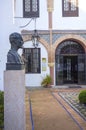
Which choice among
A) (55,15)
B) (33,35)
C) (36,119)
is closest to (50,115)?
(36,119)

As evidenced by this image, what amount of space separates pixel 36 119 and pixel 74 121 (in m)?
1.35

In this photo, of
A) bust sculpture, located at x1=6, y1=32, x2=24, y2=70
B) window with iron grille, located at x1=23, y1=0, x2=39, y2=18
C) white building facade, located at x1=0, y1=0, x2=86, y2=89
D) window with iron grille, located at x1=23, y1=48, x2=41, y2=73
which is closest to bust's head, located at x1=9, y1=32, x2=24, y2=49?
bust sculpture, located at x1=6, y1=32, x2=24, y2=70

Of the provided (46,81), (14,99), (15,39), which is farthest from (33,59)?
(14,99)

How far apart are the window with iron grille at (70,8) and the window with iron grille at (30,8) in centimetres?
212

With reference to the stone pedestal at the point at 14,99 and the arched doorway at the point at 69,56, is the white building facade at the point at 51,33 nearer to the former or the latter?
the arched doorway at the point at 69,56

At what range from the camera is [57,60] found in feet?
90.3

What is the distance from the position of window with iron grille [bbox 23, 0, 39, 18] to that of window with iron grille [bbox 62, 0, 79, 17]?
2.12 meters

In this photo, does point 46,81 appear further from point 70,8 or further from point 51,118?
point 51,118

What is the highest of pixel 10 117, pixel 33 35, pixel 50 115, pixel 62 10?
pixel 62 10

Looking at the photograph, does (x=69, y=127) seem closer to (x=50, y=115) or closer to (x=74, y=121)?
(x=74, y=121)

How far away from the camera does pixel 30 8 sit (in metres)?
27.0

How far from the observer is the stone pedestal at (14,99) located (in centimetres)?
792

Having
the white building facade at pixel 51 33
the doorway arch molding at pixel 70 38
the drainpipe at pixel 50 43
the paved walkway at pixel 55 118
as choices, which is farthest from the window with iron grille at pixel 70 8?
the paved walkway at pixel 55 118

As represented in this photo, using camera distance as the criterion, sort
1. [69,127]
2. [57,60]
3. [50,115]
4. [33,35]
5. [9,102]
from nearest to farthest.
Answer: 1. [9,102]
2. [69,127]
3. [50,115]
4. [33,35]
5. [57,60]
